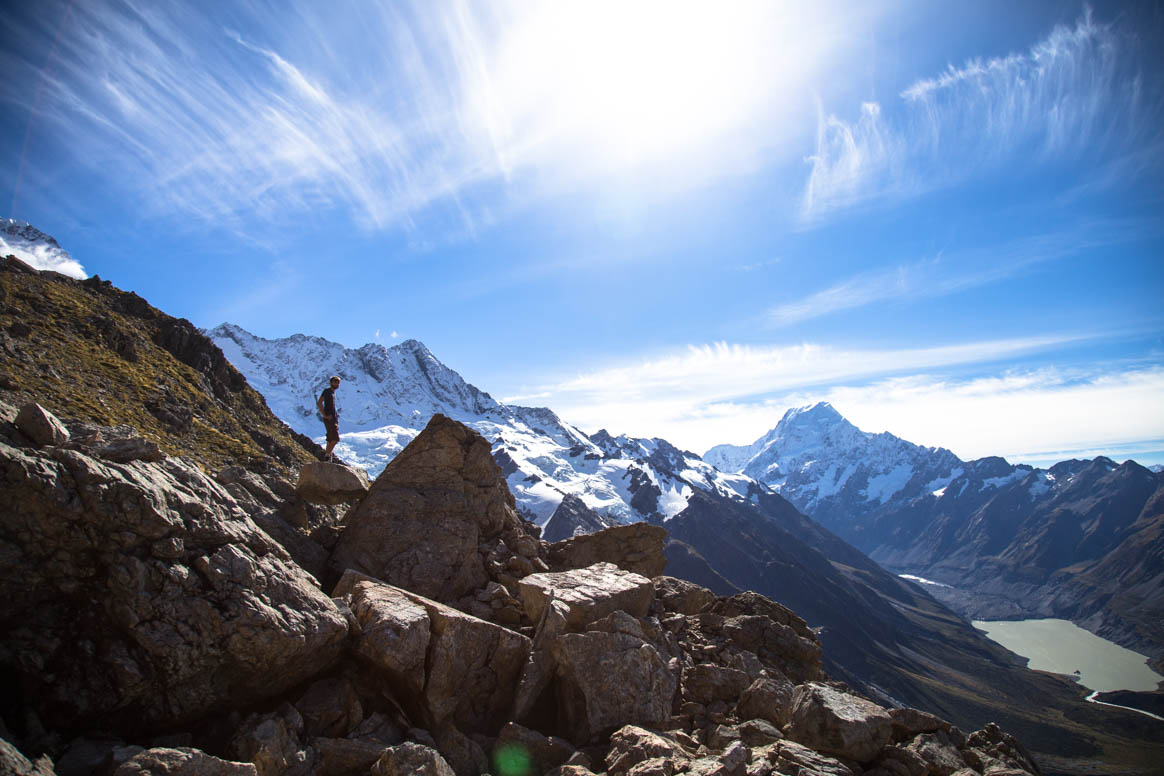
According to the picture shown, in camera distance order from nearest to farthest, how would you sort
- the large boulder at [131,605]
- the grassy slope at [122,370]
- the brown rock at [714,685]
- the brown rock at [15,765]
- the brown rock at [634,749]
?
the brown rock at [15,765] < the large boulder at [131,605] < the brown rock at [634,749] < the brown rock at [714,685] < the grassy slope at [122,370]

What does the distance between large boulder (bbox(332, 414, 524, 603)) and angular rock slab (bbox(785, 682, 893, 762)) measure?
10.7 m

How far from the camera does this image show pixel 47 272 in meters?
43.3

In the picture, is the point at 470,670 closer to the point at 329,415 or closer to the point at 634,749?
the point at 634,749

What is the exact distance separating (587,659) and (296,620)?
23.0ft

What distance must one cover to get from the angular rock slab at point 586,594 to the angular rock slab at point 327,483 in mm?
7439

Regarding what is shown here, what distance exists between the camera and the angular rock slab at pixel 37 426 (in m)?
10.8

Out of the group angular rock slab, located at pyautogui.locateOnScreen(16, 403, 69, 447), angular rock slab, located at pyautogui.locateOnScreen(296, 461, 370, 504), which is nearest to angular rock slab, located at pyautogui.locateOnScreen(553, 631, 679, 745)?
angular rock slab, located at pyautogui.locateOnScreen(296, 461, 370, 504)

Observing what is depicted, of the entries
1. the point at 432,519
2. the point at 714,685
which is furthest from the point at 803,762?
the point at 432,519

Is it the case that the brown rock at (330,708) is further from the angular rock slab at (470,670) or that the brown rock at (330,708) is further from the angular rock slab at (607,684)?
the angular rock slab at (607,684)

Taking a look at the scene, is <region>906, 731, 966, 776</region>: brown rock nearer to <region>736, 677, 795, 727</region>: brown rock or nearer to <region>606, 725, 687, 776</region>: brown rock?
<region>736, 677, 795, 727</region>: brown rock

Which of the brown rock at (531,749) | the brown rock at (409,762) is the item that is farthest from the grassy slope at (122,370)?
the brown rock at (531,749)

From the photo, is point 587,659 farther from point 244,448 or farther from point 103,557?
point 244,448

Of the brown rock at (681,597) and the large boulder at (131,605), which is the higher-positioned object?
the large boulder at (131,605)

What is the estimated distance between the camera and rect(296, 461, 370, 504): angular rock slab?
64.7 feet
